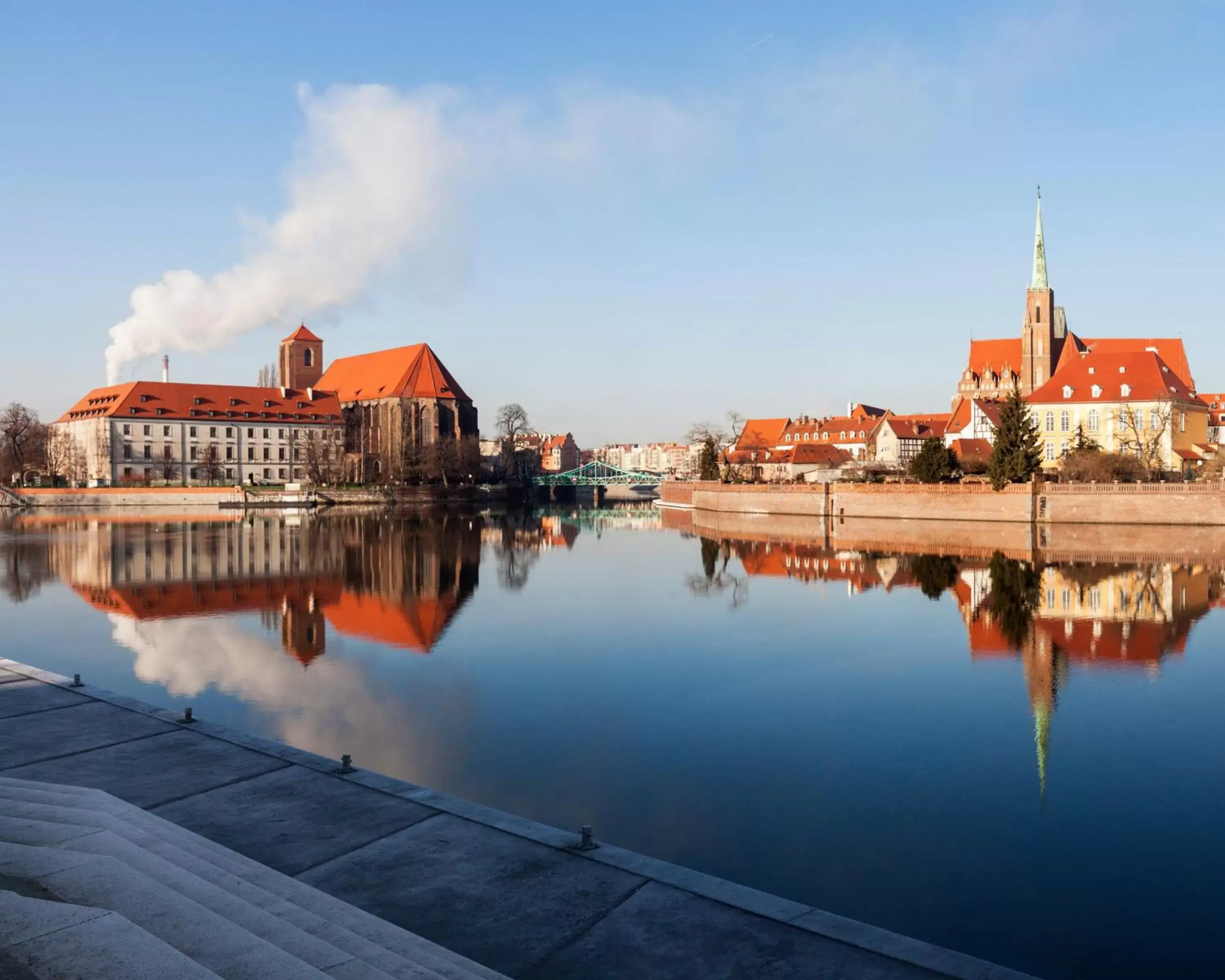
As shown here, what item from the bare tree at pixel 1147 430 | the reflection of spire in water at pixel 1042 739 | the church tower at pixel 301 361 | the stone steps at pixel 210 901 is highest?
the church tower at pixel 301 361

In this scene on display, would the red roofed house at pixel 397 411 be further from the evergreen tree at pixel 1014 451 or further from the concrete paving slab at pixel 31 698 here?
the concrete paving slab at pixel 31 698

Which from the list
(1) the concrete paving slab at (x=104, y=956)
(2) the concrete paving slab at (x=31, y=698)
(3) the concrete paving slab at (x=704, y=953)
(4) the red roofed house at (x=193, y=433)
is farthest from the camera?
(4) the red roofed house at (x=193, y=433)

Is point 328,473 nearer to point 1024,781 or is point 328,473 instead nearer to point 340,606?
point 340,606

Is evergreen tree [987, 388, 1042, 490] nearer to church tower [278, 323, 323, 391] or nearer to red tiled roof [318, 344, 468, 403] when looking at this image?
red tiled roof [318, 344, 468, 403]

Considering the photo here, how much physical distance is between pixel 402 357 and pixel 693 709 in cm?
8976

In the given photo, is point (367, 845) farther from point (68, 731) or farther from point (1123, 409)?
point (1123, 409)

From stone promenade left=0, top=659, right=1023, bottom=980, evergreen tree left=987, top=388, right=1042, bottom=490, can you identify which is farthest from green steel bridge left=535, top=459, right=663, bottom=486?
stone promenade left=0, top=659, right=1023, bottom=980

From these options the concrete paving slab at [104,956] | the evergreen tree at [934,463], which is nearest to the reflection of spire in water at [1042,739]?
the concrete paving slab at [104,956]

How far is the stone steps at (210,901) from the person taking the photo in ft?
16.4

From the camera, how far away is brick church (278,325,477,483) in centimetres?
9469

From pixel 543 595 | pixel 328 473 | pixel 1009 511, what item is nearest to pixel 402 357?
pixel 328 473

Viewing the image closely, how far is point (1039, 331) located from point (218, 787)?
8474cm

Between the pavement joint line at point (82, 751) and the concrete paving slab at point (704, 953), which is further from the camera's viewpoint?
the pavement joint line at point (82, 751)

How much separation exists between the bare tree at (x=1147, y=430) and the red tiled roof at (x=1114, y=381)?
855mm
